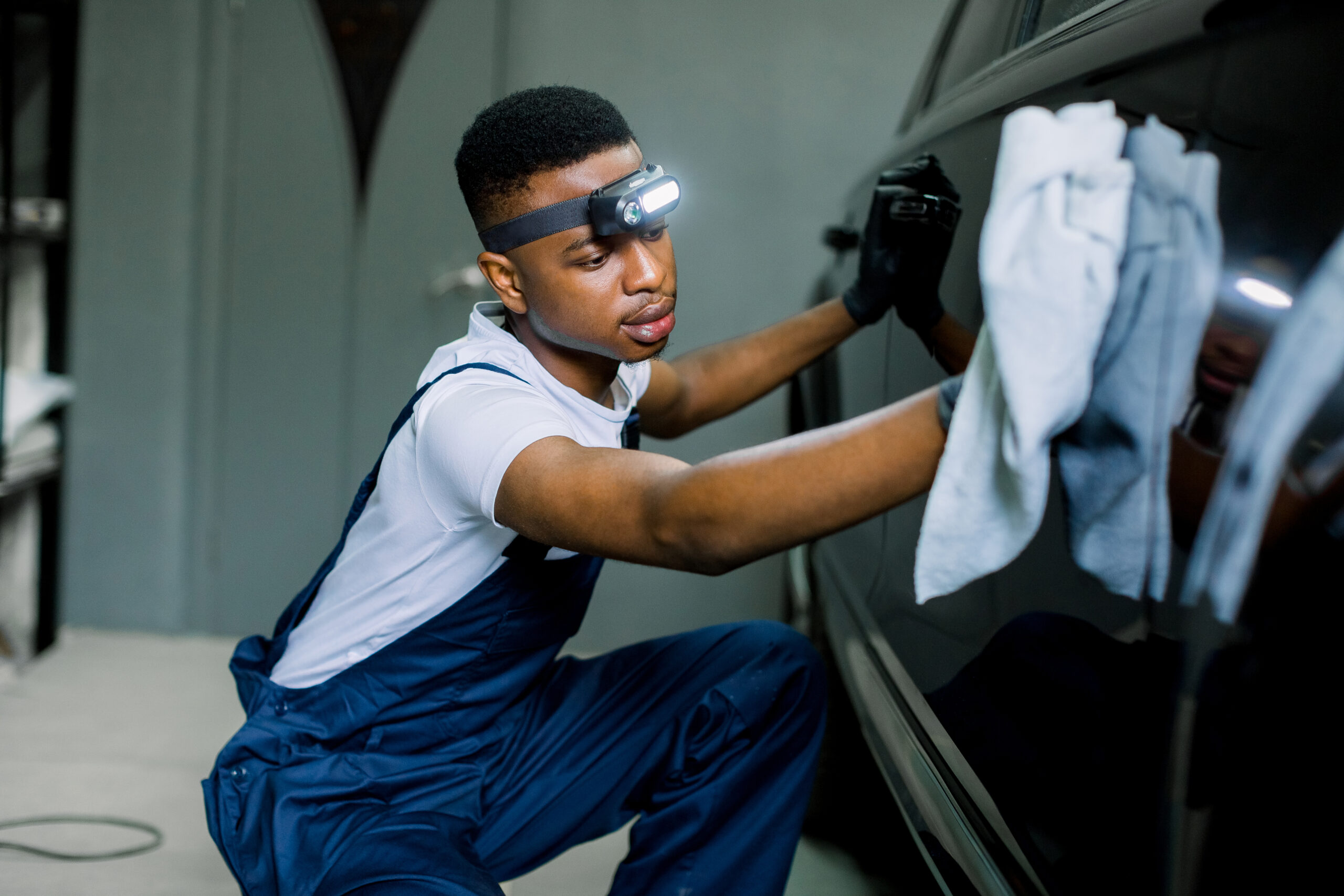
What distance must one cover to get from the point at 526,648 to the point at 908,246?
637 mm

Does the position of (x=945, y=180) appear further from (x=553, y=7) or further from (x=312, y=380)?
(x=312, y=380)

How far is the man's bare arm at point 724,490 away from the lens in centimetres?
70

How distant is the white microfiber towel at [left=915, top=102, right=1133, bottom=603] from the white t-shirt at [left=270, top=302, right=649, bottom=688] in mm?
419

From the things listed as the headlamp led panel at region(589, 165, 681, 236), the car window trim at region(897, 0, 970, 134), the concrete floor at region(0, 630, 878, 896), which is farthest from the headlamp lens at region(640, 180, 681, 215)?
the concrete floor at region(0, 630, 878, 896)

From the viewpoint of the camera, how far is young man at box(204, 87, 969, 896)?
104 centimetres

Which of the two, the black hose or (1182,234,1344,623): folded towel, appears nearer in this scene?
(1182,234,1344,623): folded towel

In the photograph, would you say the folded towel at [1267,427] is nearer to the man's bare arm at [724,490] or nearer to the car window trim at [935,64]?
the man's bare arm at [724,490]

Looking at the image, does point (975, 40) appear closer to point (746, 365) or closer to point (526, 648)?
point (746, 365)

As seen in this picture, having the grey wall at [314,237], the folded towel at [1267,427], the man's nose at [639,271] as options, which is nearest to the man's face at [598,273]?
the man's nose at [639,271]

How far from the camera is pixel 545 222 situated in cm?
108

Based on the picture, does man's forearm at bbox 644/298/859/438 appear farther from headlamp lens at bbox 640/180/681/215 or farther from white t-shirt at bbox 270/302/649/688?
headlamp lens at bbox 640/180/681/215

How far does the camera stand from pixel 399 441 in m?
1.12

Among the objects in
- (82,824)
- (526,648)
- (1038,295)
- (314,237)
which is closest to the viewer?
(1038,295)

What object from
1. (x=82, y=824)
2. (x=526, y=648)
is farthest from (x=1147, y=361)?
(x=82, y=824)
